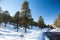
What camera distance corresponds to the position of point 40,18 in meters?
76.3

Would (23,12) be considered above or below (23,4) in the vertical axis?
below

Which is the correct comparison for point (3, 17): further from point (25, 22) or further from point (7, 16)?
point (25, 22)

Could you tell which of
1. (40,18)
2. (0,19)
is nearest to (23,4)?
(0,19)

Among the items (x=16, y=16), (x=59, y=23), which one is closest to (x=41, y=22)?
(x=59, y=23)

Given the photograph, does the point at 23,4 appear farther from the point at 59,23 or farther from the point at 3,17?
the point at 59,23

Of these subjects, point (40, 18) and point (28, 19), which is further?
point (40, 18)

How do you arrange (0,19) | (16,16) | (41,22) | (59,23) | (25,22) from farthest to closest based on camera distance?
(41,22) → (59,23) → (0,19) → (16,16) → (25,22)

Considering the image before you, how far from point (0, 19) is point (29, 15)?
2515 cm

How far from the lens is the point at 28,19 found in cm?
3841

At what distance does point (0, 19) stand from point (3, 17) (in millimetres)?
1921

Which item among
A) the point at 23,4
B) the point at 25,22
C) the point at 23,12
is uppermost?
the point at 23,4

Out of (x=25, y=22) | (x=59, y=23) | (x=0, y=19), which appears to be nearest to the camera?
(x=25, y=22)

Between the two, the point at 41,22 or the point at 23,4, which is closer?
the point at 23,4

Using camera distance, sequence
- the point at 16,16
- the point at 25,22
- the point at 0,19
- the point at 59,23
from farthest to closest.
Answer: the point at 59,23 < the point at 0,19 < the point at 16,16 < the point at 25,22
